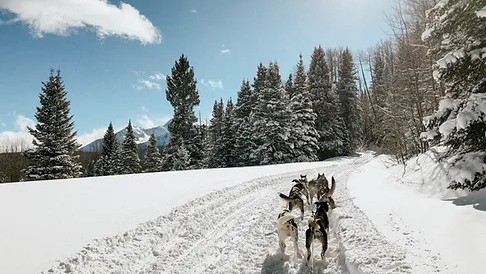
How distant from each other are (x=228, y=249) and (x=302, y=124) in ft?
119

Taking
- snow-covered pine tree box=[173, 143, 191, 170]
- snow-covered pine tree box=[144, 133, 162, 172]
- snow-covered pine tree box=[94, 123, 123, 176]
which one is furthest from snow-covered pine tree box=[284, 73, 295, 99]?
snow-covered pine tree box=[94, 123, 123, 176]

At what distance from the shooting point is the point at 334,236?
26.6 ft

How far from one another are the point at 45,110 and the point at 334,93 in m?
37.9

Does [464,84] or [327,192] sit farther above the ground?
[464,84]

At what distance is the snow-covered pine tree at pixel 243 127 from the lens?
40.2 meters

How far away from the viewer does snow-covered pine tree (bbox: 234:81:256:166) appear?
132 feet

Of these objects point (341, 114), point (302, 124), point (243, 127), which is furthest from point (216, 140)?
point (341, 114)

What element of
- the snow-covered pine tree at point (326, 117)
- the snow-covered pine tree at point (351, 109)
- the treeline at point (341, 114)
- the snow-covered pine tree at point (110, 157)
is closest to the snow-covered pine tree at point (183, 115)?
the treeline at point (341, 114)

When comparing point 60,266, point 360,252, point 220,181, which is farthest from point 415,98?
point 60,266

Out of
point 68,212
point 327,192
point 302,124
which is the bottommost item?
point 327,192

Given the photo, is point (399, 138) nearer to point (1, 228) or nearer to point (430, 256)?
point (430, 256)

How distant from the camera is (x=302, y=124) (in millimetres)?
42781

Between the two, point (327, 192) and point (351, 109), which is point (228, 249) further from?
point (351, 109)

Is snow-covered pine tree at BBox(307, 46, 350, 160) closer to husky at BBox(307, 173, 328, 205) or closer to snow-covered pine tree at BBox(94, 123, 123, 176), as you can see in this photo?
snow-covered pine tree at BBox(94, 123, 123, 176)
